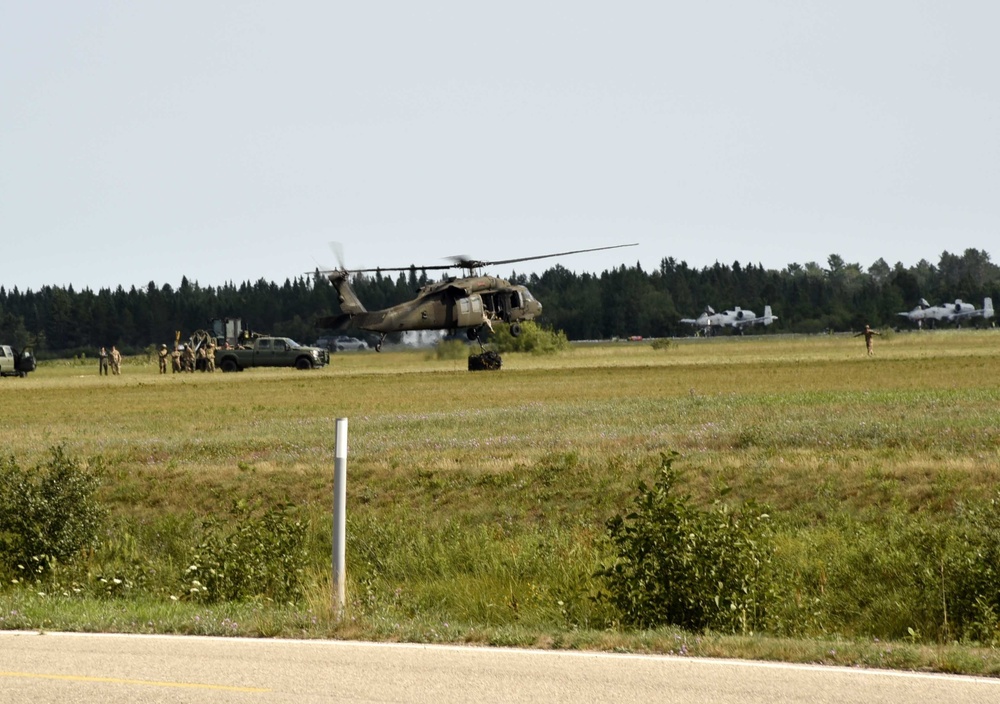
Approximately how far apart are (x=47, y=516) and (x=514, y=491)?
696 cm

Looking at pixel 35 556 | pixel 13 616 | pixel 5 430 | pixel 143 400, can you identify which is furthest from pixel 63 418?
pixel 13 616

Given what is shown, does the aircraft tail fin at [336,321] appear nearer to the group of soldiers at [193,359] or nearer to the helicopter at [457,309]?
the helicopter at [457,309]

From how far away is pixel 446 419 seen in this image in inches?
1297

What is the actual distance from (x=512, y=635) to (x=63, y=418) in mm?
30860

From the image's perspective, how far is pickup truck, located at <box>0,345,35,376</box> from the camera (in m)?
79.0

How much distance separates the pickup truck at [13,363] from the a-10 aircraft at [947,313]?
131094 mm

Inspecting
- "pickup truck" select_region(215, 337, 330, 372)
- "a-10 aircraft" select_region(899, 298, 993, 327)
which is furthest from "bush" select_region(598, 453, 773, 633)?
"a-10 aircraft" select_region(899, 298, 993, 327)

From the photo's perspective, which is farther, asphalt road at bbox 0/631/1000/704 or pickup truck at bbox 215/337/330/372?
pickup truck at bbox 215/337/330/372

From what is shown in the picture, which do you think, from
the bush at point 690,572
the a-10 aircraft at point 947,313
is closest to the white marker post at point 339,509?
the bush at point 690,572

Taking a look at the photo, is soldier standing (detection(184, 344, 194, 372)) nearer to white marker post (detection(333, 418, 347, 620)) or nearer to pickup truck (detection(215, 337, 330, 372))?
pickup truck (detection(215, 337, 330, 372))

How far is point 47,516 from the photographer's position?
56.9 feet

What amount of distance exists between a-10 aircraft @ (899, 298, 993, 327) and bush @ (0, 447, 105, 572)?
6879 inches

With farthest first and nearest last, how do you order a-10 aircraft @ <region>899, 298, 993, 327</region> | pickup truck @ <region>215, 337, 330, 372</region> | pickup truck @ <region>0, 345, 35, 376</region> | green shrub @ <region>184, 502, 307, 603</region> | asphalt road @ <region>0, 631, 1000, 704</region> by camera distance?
a-10 aircraft @ <region>899, 298, 993, 327</region>
pickup truck @ <region>0, 345, 35, 376</region>
pickup truck @ <region>215, 337, 330, 372</region>
green shrub @ <region>184, 502, 307, 603</region>
asphalt road @ <region>0, 631, 1000, 704</region>

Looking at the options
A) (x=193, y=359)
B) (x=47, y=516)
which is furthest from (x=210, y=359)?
(x=47, y=516)
